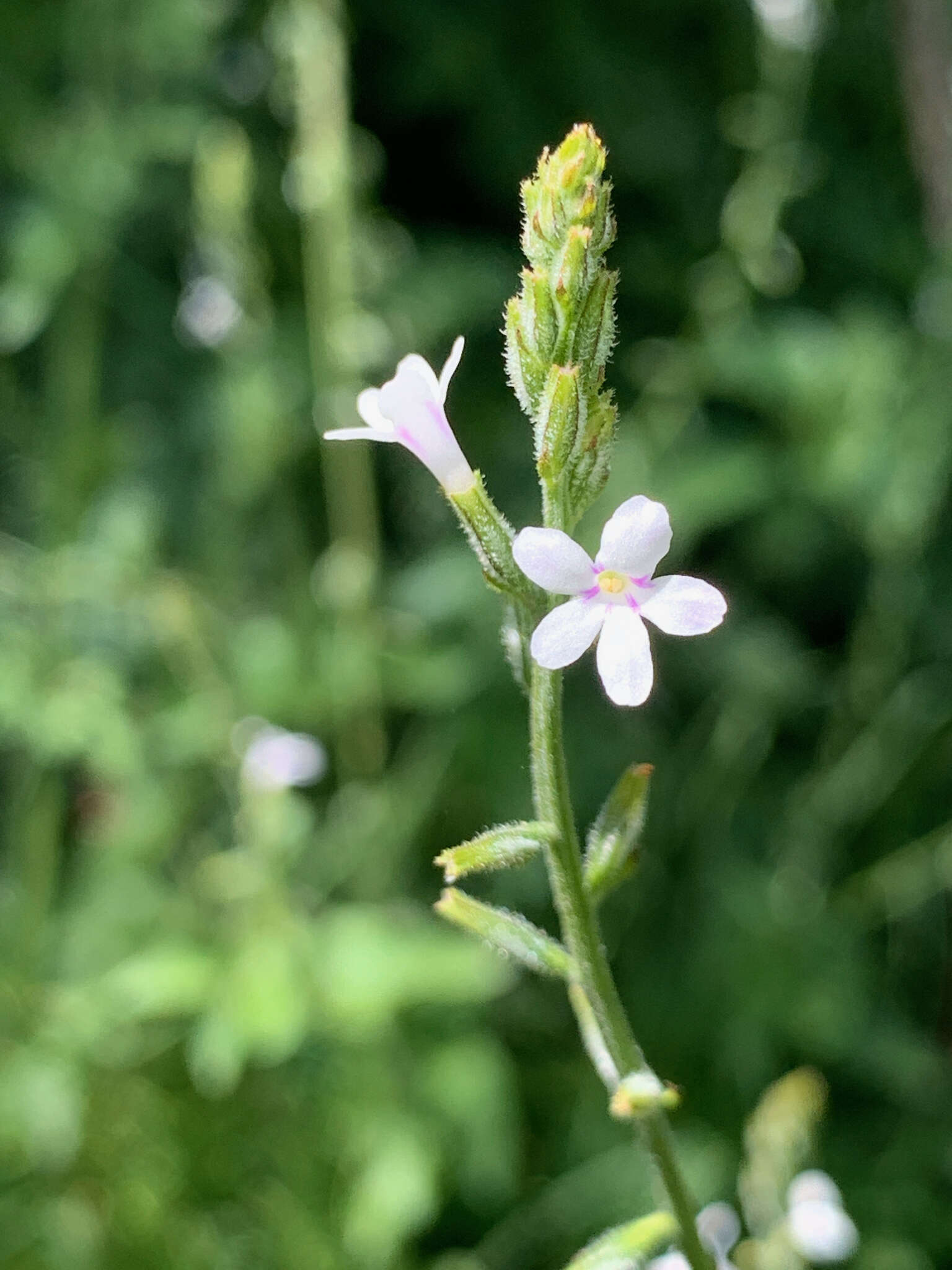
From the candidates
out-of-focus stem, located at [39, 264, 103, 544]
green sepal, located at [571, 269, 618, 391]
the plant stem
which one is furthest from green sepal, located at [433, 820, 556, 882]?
out-of-focus stem, located at [39, 264, 103, 544]

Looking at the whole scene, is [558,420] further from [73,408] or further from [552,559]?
[73,408]

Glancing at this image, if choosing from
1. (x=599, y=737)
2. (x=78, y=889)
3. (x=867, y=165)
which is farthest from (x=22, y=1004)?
(x=867, y=165)

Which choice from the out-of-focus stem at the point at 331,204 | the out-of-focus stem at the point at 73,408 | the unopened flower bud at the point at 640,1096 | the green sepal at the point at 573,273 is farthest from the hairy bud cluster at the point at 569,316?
the out-of-focus stem at the point at 73,408

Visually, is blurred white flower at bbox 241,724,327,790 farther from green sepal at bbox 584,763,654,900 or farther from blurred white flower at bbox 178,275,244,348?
green sepal at bbox 584,763,654,900

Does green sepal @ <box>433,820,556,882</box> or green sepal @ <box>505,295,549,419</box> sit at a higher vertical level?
green sepal @ <box>505,295,549,419</box>

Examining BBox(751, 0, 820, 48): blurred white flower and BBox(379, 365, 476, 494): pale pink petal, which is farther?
BBox(751, 0, 820, 48): blurred white flower

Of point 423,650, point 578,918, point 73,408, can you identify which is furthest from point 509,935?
point 73,408

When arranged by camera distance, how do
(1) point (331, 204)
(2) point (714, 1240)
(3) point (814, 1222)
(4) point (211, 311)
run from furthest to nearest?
(4) point (211, 311) → (1) point (331, 204) → (3) point (814, 1222) → (2) point (714, 1240)
